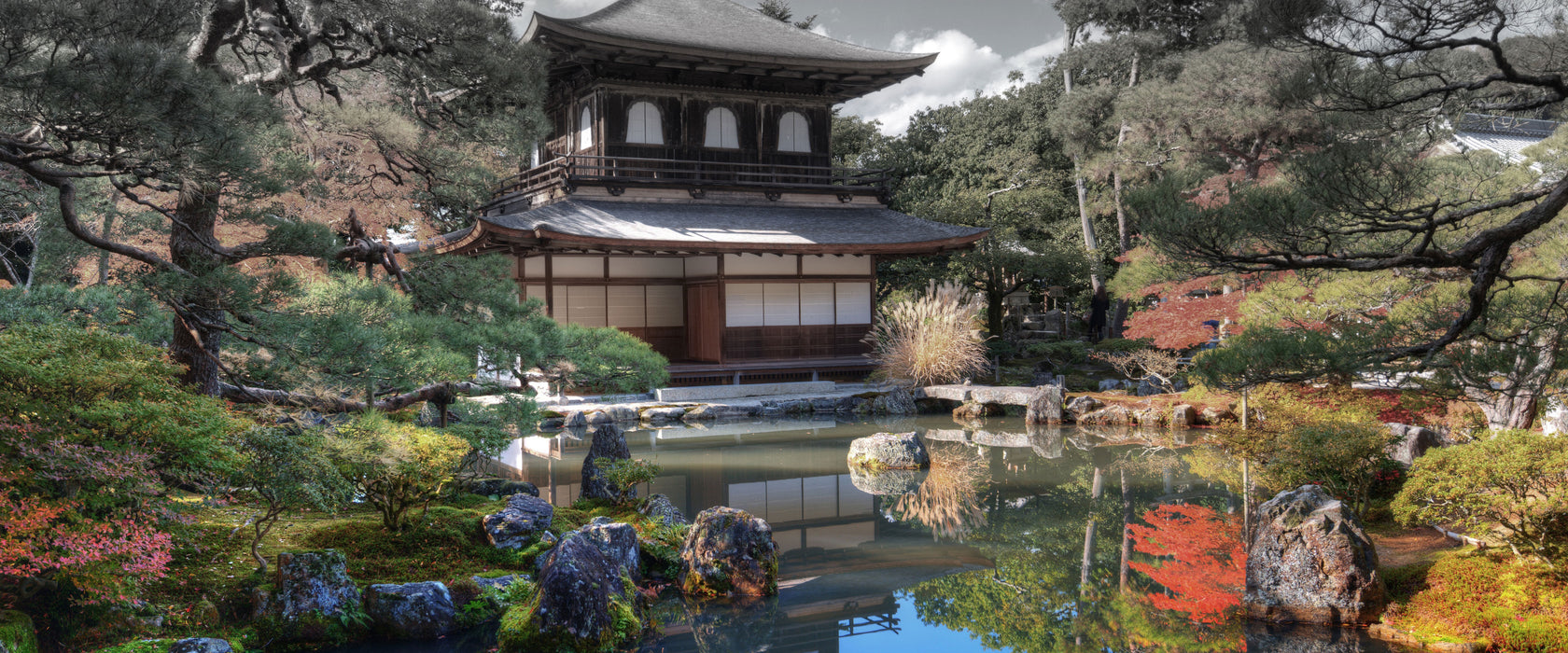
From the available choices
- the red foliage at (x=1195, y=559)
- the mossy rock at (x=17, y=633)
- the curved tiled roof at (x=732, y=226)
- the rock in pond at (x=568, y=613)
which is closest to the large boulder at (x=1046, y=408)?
the curved tiled roof at (x=732, y=226)

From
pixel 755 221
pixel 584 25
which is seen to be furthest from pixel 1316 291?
pixel 584 25

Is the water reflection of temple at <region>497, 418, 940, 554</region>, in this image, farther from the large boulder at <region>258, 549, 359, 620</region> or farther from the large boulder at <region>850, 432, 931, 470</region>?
the large boulder at <region>258, 549, 359, 620</region>

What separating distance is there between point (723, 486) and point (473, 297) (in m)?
3.27

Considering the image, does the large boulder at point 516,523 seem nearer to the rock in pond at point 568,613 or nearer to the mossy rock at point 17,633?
the rock in pond at point 568,613

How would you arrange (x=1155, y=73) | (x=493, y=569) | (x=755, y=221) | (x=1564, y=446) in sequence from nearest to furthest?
(x=1564, y=446) < (x=493, y=569) < (x=755, y=221) < (x=1155, y=73)

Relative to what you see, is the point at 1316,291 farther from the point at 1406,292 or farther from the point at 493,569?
the point at 493,569

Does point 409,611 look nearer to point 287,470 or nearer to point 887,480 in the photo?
point 287,470

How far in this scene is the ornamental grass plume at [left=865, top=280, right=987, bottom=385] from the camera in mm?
13766

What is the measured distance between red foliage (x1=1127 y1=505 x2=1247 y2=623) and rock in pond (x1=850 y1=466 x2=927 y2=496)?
2091 millimetres

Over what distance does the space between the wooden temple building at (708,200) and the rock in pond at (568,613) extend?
9.00m

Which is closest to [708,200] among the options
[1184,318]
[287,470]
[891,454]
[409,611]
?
[891,454]

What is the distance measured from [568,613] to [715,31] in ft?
44.7

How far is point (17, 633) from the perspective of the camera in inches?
134

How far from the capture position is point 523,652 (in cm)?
436
